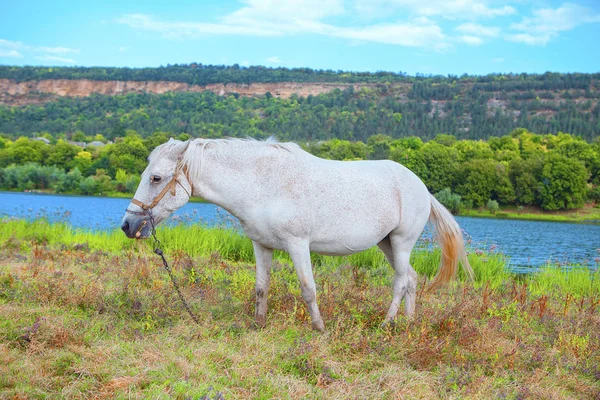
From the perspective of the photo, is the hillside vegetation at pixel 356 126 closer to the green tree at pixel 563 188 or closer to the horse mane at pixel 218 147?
the green tree at pixel 563 188

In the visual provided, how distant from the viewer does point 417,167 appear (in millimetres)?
63062

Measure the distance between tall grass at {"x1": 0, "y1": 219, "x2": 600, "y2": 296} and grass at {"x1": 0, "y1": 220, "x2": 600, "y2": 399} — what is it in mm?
1751

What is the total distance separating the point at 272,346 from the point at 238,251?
6356 millimetres

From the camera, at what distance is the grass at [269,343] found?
3500 mm

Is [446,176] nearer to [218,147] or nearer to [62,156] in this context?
[62,156]

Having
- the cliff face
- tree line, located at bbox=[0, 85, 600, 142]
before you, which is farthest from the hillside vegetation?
the cliff face

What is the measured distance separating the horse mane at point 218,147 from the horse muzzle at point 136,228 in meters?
0.57

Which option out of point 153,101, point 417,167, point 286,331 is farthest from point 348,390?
point 153,101

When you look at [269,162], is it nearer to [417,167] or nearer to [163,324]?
[163,324]

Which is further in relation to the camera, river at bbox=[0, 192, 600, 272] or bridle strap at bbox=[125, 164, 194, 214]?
river at bbox=[0, 192, 600, 272]

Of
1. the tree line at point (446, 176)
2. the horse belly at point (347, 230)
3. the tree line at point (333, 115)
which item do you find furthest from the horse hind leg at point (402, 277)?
the tree line at point (333, 115)

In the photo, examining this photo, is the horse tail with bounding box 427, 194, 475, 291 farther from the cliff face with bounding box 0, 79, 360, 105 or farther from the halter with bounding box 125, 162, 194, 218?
the cliff face with bounding box 0, 79, 360, 105

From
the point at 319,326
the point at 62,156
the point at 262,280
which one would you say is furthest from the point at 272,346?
the point at 62,156

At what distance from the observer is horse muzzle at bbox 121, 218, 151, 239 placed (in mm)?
4512
